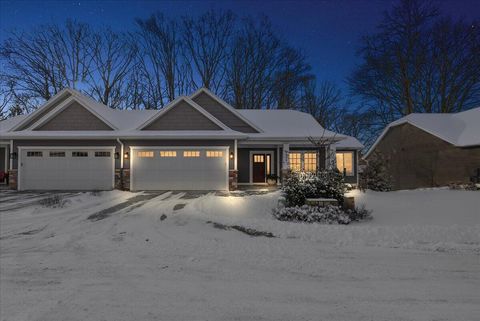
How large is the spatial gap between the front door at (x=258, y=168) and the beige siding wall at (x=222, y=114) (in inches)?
79.8

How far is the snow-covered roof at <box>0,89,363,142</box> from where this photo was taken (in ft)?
48.6

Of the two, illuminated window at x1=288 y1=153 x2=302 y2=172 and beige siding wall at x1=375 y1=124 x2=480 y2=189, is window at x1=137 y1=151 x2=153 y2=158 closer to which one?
illuminated window at x1=288 y1=153 x2=302 y2=172

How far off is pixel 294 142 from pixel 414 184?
8654 millimetres

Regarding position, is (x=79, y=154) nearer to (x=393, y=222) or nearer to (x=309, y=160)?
(x=309, y=160)

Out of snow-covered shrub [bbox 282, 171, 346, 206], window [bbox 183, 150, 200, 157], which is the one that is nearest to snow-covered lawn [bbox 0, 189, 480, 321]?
snow-covered shrub [bbox 282, 171, 346, 206]

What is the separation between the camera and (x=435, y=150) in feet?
53.5

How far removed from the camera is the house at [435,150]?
1503cm

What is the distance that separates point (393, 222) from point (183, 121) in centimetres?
1203

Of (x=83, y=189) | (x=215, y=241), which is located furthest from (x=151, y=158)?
(x=215, y=241)

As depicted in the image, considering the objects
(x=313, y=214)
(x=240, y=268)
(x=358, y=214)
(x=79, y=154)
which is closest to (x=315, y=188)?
(x=313, y=214)

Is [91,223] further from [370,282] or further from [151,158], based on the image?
[151,158]

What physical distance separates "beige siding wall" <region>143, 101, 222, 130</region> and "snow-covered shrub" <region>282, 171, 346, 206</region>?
27.3ft

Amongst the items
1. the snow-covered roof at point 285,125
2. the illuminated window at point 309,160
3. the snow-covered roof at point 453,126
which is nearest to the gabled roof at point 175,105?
the snow-covered roof at point 285,125

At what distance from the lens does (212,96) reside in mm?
17891
